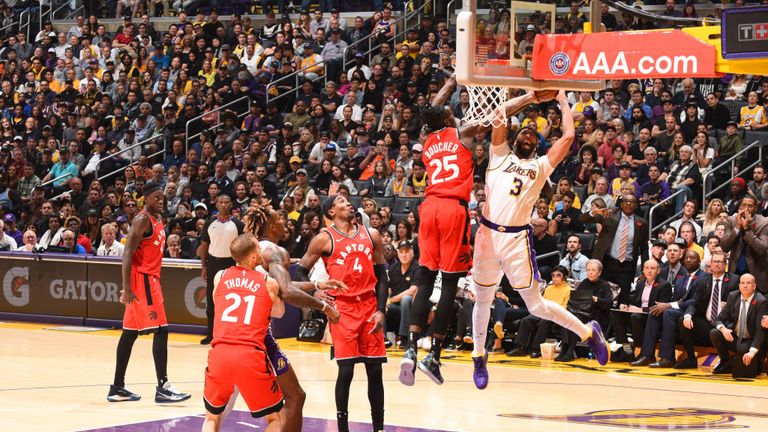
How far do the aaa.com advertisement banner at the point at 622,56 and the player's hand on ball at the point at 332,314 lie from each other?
7.39ft

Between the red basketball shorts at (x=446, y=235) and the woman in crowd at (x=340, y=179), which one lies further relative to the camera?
the woman in crowd at (x=340, y=179)

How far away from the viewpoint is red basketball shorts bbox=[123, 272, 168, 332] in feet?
38.5

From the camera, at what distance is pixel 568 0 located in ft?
53.4

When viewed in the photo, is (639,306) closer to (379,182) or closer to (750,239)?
(750,239)

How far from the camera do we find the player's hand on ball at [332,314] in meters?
8.70

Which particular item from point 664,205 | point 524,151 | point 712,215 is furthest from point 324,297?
point 664,205

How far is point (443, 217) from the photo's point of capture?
30.5 ft

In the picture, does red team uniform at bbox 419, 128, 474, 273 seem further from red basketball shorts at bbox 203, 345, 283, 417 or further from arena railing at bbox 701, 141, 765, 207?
arena railing at bbox 701, 141, 765, 207

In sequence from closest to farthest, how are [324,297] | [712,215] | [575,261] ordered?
[324,297], [712,215], [575,261]

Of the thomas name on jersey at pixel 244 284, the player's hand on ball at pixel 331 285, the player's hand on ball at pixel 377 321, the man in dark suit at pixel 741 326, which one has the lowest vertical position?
the man in dark suit at pixel 741 326

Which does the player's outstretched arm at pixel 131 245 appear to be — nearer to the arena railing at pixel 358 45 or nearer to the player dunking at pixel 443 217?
the player dunking at pixel 443 217

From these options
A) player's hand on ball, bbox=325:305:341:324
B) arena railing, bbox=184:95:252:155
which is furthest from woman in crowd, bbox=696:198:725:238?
arena railing, bbox=184:95:252:155

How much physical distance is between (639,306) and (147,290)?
21.1 ft

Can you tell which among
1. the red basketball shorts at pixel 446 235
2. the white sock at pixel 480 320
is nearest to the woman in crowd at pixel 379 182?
the white sock at pixel 480 320
